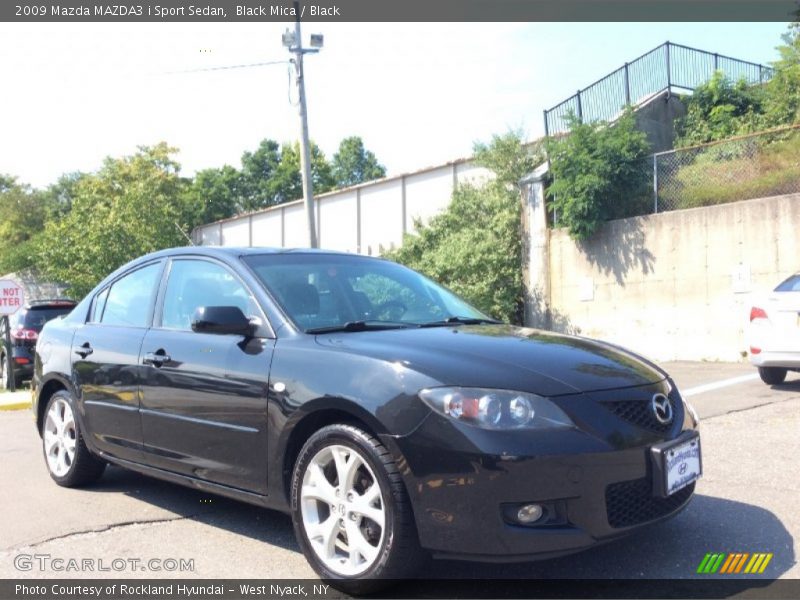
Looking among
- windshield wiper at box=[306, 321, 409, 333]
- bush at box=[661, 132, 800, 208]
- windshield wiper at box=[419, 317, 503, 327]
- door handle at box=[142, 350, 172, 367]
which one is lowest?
door handle at box=[142, 350, 172, 367]

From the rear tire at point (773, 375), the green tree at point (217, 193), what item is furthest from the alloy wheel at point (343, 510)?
the green tree at point (217, 193)

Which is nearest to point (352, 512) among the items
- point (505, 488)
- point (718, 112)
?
point (505, 488)

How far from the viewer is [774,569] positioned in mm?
3877

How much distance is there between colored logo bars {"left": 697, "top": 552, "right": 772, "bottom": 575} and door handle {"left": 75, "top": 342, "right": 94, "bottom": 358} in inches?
159

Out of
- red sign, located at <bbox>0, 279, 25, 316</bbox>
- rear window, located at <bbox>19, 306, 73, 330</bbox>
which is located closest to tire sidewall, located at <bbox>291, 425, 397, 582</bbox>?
red sign, located at <bbox>0, 279, 25, 316</bbox>

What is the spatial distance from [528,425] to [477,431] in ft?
0.72

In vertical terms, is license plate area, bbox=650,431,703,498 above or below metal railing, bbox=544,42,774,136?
below

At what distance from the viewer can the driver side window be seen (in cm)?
475

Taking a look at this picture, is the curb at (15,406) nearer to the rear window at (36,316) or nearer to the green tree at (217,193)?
the rear window at (36,316)

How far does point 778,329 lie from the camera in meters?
9.28

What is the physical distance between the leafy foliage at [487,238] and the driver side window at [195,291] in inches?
476

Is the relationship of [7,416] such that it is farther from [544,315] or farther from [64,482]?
[544,315]

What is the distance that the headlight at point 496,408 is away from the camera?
11.3 feet

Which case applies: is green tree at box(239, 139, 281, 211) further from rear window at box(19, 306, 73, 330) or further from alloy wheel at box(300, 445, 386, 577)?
alloy wheel at box(300, 445, 386, 577)
